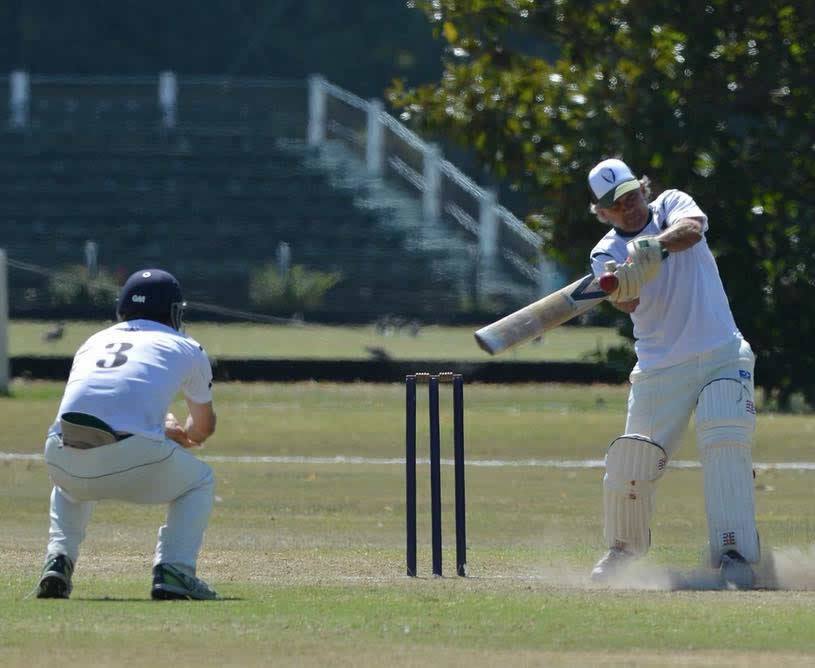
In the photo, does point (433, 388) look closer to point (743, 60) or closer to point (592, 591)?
point (592, 591)

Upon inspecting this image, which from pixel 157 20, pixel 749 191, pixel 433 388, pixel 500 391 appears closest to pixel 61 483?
pixel 433 388

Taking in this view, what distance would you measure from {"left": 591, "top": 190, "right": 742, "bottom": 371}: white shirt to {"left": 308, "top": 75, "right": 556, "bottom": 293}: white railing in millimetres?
29155

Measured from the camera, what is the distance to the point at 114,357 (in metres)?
7.29

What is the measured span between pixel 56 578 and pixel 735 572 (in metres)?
2.68

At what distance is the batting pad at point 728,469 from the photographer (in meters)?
8.00

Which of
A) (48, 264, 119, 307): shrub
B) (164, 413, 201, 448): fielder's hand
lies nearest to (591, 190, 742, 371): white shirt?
(164, 413, 201, 448): fielder's hand

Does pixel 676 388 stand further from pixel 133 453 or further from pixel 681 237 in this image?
pixel 133 453

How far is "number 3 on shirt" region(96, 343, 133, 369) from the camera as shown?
7.26 metres

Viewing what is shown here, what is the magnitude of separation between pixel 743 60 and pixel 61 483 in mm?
13851

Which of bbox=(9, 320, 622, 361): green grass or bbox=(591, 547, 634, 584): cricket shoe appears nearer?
bbox=(591, 547, 634, 584): cricket shoe

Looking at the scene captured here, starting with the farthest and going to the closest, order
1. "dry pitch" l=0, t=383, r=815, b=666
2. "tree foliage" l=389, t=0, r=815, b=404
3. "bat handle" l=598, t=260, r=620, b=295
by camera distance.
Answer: "tree foliage" l=389, t=0, r=815, b=404 → "bat handle" l=598, t=260, r=620, b=295 → "dry pitch" l=0, t=383, r=815, b=666

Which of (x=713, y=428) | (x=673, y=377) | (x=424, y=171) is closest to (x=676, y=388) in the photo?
(x=673, y=377)

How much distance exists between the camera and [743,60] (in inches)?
782

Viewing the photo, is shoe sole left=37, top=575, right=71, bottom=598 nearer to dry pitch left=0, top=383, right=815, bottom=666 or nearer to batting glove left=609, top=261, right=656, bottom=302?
dry pitch left=0, top=383, right=815, bottom=666
